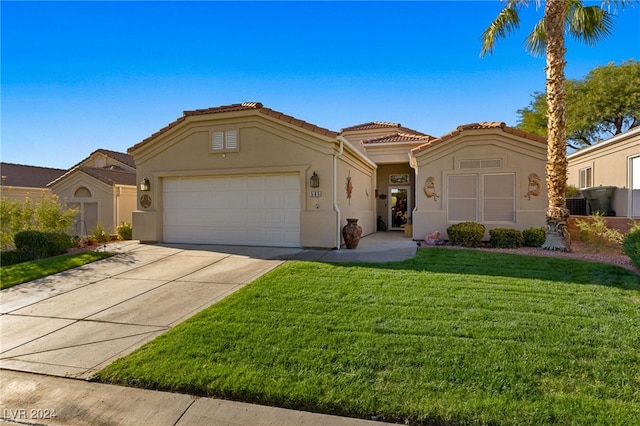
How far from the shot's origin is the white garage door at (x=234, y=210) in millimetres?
10953

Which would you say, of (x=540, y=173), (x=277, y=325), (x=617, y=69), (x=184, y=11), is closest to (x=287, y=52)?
(x=184, y=11)

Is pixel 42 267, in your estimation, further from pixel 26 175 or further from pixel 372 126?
pixel 26 175

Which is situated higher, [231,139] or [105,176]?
[231,139]

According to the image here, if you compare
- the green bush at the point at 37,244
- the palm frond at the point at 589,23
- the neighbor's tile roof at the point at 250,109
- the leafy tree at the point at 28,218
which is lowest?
the green bush at the point at 37,244

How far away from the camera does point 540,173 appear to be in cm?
1164

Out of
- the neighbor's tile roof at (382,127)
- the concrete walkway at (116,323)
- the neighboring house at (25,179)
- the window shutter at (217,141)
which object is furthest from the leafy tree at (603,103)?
the neighboring house at (25,179)

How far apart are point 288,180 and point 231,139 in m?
2.42

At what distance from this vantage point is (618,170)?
13461 mm

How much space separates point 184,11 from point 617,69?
2637cm

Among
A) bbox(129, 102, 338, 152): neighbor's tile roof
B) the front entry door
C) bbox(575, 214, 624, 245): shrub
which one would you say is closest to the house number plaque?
bbox(129, 102, 338, 152): neighbor's tile roof

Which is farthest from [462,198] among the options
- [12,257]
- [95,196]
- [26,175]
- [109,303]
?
[26,175]

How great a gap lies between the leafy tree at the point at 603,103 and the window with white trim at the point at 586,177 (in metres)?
5.90

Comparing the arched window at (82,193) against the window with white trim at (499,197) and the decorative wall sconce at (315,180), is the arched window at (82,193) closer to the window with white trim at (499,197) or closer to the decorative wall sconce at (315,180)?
the decorative wall sconce at (315,180)

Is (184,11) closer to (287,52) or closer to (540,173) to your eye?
(287,52)
